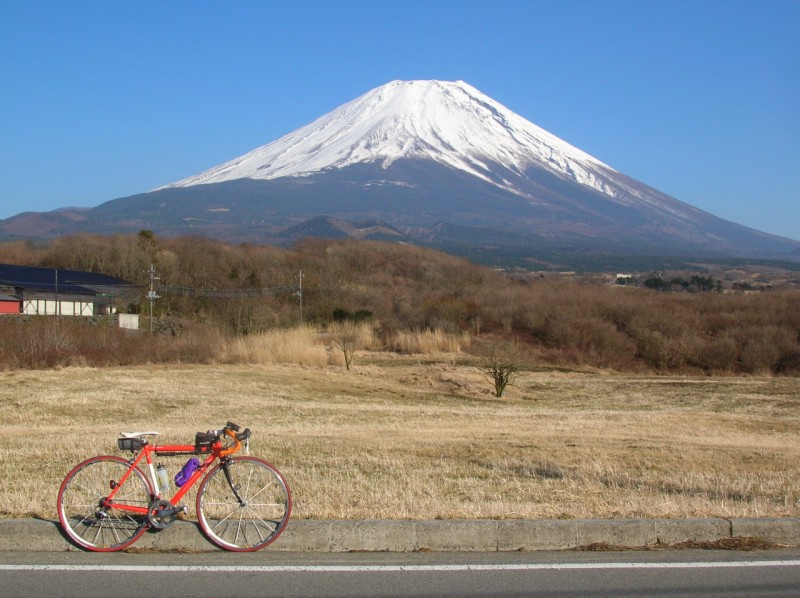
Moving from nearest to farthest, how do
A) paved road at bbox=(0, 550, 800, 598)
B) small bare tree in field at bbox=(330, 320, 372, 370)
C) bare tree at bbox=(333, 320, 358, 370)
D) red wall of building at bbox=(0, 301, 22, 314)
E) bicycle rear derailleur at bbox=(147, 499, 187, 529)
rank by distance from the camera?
paved road at bbox=(0, 550, 800, 598) < bicycle rear derailleur at bbox=(147, 499, 187, 529) < bare tree at bbox=(333, 320, 358, 370) < small bare tree in field at bbox=(330, 320, 372, 370) < red wall of building at bbox=(0, 301, 22, 314)

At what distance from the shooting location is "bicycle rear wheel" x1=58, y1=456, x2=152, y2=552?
22.5 feet

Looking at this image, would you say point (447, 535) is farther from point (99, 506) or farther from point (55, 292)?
point (55, 292)

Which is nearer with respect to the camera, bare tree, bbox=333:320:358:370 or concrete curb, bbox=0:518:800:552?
concrete curb, bbox=0:518:800:552

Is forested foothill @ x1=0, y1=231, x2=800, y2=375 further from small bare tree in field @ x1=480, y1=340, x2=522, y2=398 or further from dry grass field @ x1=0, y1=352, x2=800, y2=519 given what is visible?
small bare tree in field @ x1=480, y1=340, x2=522, y2=398

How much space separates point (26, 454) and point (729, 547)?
8.20 metres

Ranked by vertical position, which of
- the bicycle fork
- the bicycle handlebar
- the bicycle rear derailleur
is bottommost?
the bicycle rear derailleur

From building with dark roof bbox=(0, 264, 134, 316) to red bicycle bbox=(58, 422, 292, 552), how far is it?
45511mm

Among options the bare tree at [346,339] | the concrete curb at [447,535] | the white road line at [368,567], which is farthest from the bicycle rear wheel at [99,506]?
the bare tree at [346,339]

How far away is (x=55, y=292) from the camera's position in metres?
53.0

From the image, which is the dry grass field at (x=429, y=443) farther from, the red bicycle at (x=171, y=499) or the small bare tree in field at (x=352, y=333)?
the small bare tree in field at (x=352, y=333)

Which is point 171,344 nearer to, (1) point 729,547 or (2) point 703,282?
(1) point 729,547

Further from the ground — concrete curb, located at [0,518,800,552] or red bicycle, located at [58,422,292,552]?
red bicycle, located at [58,422,292,552]

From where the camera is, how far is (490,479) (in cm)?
1002

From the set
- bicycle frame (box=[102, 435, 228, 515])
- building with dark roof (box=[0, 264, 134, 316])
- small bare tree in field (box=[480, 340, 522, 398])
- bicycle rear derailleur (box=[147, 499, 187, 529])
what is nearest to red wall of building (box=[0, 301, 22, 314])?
building with dark roof (box=[0, 264, 134, 316])
